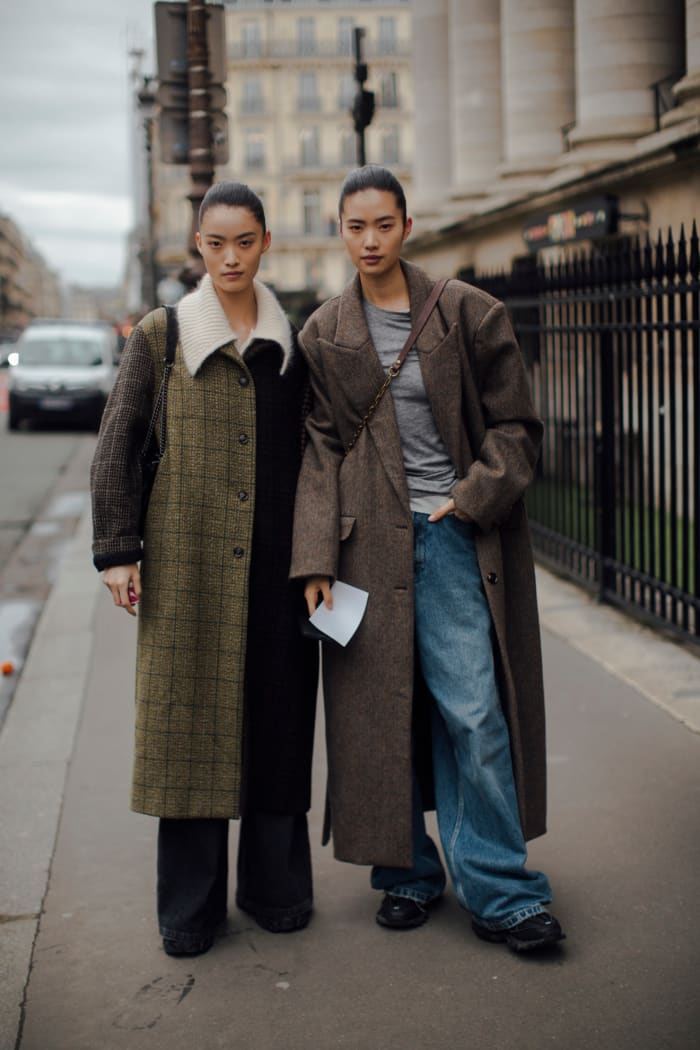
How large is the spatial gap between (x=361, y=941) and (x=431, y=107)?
24021mm

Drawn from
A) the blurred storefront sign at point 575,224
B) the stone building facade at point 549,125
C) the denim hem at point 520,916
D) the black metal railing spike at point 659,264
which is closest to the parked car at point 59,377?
the stone building facade at point 549,125

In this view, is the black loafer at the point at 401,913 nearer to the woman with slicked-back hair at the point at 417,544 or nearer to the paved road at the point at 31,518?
the woman with slicked-back hair at the point at 417,544

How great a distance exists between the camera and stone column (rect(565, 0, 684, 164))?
15.2 m

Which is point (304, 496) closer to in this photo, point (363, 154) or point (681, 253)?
point (681, 253)

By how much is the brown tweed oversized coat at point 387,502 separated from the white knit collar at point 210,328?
0.09m

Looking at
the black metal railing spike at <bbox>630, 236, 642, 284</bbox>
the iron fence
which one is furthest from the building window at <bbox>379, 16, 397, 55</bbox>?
the black metal railing spike at <bbox>630, 236, 642, 284</bbox>

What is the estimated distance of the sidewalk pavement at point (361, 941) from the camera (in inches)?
119

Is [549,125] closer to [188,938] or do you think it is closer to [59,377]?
[59,377]

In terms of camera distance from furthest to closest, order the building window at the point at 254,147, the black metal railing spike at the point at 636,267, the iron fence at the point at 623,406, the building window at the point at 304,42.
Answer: the building window at the point at 304,42
the building window at the point at 254,147
the black metal railing spike at the point at 636,267
the iron fence at the point at 623,406

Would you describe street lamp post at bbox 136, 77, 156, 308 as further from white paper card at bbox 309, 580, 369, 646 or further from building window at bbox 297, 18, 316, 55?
building window at bbox 297, 18, 316, 55

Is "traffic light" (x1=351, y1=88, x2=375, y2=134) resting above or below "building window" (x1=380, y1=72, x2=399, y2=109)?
below

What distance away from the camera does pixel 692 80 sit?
11242 mm

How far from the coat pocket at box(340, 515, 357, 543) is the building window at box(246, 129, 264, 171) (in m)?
88.0

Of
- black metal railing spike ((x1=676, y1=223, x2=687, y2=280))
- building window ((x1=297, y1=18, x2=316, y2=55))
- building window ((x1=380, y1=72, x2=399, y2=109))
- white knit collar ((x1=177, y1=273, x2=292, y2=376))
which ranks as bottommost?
white knit collar ((x1=177, y1=273, x2=292, y2=376))
